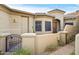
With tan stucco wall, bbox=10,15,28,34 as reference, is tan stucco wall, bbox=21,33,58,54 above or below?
below

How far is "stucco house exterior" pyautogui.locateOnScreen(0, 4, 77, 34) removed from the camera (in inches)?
111

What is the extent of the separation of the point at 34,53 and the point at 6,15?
82 centimetres

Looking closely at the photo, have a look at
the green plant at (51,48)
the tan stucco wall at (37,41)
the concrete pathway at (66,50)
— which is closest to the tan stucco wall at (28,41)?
the tan stucco wall at (37,41)

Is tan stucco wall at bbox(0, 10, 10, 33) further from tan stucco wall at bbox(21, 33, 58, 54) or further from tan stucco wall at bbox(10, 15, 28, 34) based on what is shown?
tan stucco wall at bbox(21, 33, 58, 54)

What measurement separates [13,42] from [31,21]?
493 millimetres

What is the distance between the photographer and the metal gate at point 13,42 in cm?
280

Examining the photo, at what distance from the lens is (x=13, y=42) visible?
2.84 meters

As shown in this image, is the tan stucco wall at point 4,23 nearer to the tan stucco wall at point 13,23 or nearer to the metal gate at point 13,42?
the tan stucco wall at point 13,23

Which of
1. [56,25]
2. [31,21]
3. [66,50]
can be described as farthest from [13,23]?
[66,50]

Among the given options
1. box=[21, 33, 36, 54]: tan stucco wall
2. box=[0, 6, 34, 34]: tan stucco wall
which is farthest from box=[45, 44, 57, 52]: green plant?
box=[0, 6, 34, 34]: tan stucco wall

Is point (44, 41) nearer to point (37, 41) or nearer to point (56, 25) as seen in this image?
point (37, 41)

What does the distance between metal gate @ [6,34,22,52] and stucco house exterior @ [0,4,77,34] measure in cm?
9

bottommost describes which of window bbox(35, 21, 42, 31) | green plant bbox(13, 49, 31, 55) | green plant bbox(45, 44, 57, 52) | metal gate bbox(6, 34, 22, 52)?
green plant bbox(13, 49, 31, 55)
